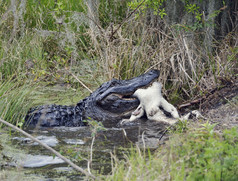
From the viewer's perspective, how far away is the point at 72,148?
462 cm

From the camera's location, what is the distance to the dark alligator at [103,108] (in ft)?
19.8

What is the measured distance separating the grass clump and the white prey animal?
7.93 feet

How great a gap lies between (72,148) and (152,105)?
1576 millimetres

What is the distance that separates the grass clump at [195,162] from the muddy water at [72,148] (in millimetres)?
323

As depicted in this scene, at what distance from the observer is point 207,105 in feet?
19.1

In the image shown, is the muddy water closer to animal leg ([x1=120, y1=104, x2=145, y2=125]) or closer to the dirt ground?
animal leg ([x1=120, y1=104, x2=145, y2=125])

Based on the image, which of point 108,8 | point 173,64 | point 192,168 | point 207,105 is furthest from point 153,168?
point 108,8

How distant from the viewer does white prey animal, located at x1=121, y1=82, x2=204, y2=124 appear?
5641mm

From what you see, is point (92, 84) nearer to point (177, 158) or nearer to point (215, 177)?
point (177, 158)

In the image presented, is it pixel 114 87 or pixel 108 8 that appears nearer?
pixel 114 87

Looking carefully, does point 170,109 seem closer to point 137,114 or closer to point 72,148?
point 137,114

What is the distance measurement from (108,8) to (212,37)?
328cm

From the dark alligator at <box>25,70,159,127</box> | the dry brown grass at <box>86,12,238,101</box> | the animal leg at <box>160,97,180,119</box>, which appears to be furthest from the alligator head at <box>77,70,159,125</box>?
the dry brown grass at <box>86,12,238,101</box>

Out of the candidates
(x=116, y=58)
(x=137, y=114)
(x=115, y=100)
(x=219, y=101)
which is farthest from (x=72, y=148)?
(x=116, y=58)
